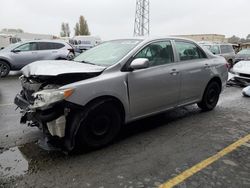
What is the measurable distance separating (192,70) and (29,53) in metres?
9.80

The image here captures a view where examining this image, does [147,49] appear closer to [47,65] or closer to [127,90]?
[127,90]

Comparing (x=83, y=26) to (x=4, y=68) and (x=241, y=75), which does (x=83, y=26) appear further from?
(x=241, y=75)

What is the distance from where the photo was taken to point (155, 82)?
4.55 meters

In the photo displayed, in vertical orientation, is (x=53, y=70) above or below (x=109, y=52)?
below

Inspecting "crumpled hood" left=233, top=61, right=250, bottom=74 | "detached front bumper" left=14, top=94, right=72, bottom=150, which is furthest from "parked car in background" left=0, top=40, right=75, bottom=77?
"detached front bumper" left=14, top=94, right=72, bottom=150

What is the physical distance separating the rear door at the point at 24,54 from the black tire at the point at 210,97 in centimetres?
939

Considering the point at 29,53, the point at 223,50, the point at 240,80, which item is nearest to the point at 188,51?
the point at 240,80

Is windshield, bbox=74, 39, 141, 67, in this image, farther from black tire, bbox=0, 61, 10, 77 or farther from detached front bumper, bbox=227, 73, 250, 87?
black tire, bbox=0, 61, 10, 77

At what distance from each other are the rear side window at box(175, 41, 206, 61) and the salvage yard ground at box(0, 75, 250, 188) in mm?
1302

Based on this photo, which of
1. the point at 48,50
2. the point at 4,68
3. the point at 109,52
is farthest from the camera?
the point at 48,50

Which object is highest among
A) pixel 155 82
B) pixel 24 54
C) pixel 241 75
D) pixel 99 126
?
pixel 24 54

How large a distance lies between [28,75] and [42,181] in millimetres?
1689

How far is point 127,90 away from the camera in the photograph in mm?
4164

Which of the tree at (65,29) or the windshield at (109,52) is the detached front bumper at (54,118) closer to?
the windshield at (109,52)
